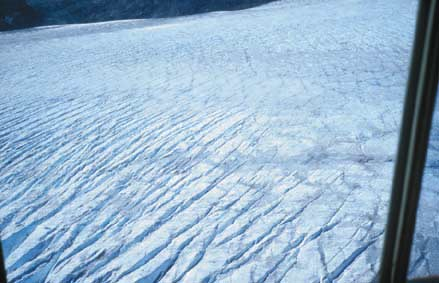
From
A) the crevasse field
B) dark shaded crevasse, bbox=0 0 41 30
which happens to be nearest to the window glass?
the crevasse field

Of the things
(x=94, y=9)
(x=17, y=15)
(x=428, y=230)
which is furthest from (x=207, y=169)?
(x=17, y=15)

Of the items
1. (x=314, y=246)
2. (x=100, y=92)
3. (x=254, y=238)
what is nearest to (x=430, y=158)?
(x=314, y=246)

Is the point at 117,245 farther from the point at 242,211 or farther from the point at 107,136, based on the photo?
the point at 107,136

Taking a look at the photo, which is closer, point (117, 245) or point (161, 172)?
point (117, 245)

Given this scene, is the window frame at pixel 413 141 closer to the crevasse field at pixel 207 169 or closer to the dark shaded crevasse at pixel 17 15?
the crevasse field at pixel 207 169

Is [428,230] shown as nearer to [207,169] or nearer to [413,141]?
[207,169]

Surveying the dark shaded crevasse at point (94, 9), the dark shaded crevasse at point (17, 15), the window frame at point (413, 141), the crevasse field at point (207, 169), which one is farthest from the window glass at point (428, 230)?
the dark shaded crevasse at point (17, 15)
